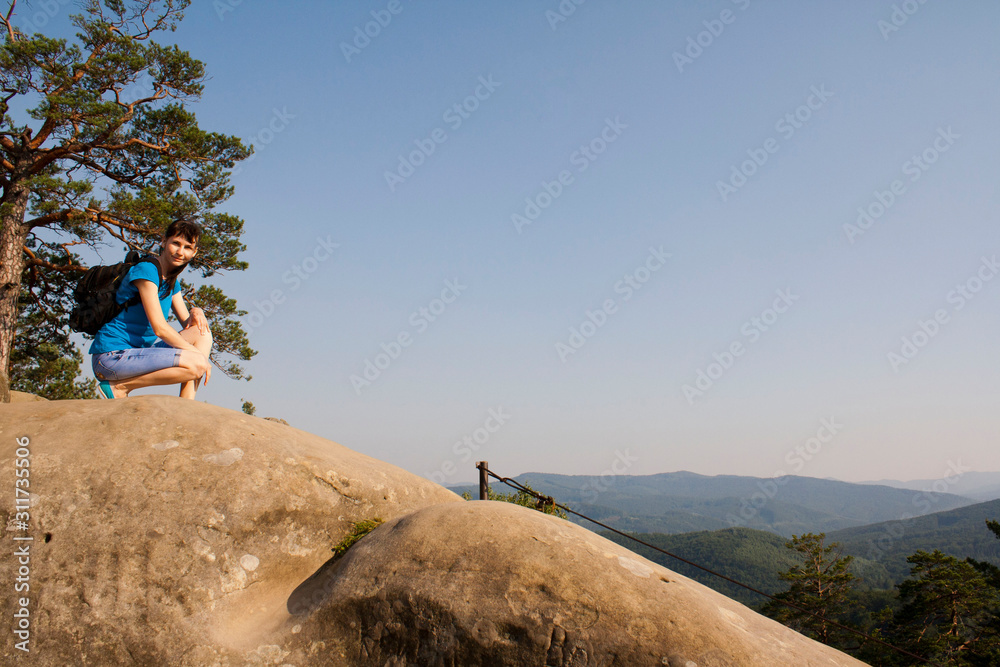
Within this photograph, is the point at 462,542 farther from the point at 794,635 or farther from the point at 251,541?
the point at 794,635

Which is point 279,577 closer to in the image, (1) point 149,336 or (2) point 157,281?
(1) point 149,336

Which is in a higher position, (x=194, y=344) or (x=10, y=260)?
(x=10, y=260)

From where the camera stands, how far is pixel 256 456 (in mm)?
5719

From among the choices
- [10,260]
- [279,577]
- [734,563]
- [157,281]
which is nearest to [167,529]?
[279,577]

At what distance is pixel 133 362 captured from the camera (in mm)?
5629

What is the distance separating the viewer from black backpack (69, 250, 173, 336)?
561 centimetres

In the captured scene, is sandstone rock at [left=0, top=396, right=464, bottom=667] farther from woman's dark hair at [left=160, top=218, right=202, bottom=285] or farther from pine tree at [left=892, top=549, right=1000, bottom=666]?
pine tree at [left=892, top=549, right=1000, bottom=666]

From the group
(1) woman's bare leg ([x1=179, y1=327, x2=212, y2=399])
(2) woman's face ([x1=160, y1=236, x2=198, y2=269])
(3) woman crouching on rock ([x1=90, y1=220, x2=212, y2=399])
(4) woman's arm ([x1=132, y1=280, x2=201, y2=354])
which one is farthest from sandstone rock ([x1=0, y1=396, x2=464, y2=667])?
(2) woman's face ([x1=160, y1=236, x2=198, y2=269])

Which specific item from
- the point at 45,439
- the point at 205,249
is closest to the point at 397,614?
the point at 45,439

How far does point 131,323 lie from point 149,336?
0.23 m

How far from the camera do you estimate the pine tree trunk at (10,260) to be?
14.9m

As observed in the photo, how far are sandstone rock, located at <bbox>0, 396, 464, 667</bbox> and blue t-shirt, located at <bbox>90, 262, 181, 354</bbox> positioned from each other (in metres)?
0.62

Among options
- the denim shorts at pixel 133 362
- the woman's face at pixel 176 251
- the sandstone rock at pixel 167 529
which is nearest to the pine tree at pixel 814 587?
the sandstone rock at pixel 167 529

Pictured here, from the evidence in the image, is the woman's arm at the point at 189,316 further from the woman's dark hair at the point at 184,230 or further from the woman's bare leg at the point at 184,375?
the woman's dark hair at the point at 184,230
